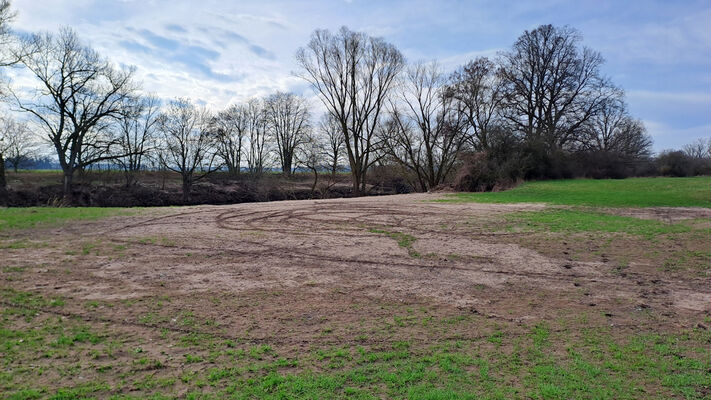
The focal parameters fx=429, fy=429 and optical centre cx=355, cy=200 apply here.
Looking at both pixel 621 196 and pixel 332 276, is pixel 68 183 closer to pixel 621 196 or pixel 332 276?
pixel 332 276

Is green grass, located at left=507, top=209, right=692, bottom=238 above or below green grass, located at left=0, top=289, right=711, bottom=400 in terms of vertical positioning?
above

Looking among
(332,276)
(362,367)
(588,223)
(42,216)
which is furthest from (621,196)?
(42,216)

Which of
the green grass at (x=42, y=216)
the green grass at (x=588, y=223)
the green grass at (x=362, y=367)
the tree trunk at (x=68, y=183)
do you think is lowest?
the green grass at (x=362, y=367)

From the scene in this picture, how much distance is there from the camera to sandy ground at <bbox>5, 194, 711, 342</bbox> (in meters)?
5.97

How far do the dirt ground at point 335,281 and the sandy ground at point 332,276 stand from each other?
0.10ft

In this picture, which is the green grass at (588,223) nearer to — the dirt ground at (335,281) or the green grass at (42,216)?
the dirt ground at (335,281)

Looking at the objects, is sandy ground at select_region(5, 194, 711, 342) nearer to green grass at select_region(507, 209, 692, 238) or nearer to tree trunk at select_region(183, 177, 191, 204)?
green grass at select_region(507, 209, 692, 238)

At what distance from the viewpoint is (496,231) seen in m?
12.0

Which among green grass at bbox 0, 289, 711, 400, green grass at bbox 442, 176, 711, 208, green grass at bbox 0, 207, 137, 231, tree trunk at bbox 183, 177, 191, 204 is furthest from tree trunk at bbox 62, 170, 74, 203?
green grass at bbox 0, 289, 711, 400

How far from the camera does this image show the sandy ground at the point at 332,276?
5.97m

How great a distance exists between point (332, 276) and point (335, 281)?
0.31 meters

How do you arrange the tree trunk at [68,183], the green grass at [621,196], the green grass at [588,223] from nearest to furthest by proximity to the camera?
the green grass at [588,223] < the green grass at [621,196] < the tree trunk at [68,183]

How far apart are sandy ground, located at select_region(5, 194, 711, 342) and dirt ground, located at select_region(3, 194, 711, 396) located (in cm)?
3

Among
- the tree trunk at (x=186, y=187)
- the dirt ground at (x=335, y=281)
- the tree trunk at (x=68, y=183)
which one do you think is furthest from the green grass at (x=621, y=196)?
the tree trunk at (x=186, y=187)
